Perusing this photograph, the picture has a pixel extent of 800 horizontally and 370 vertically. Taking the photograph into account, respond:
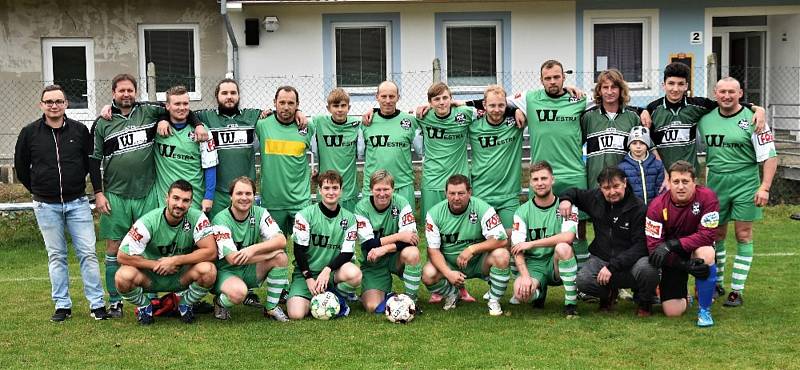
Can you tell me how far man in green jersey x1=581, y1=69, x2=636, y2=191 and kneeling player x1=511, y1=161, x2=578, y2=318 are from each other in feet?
1.59

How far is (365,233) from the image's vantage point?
23.2 feet

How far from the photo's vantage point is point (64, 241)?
275 inches

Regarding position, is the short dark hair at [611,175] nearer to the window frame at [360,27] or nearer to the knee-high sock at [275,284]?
the knee-high sock at [275,284]

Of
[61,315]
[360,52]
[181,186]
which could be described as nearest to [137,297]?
[61,315]

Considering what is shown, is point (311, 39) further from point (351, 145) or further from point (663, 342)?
point (663, 342)

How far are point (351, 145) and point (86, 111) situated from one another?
943 centimetres

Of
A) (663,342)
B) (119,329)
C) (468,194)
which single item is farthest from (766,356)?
(119,329)

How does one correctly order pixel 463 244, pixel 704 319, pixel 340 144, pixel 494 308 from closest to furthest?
pixel 704 319 < pixel 494 308 < pixel 463 244 < pixel 340 144

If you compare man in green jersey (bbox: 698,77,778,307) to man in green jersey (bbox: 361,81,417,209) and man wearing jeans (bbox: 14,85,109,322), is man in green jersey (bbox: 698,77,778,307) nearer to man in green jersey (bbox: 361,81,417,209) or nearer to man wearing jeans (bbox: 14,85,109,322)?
man in green jersey (bbox: 361,81,417,209)

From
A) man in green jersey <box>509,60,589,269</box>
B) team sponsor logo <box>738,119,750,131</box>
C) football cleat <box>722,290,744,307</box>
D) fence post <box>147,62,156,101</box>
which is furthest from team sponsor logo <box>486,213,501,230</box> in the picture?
fence post <box>147,62,156,101</box>

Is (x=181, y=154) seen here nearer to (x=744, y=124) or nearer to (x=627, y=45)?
(x=744, y=124)

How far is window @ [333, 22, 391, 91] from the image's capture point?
52.2 ft

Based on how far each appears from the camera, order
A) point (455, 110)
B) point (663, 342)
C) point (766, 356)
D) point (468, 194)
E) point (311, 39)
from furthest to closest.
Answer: point (311, 39) < point (455, 110) < point (468, 194) < point (663, 342) < point (766, 356)

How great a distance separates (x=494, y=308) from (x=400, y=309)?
0.73m
